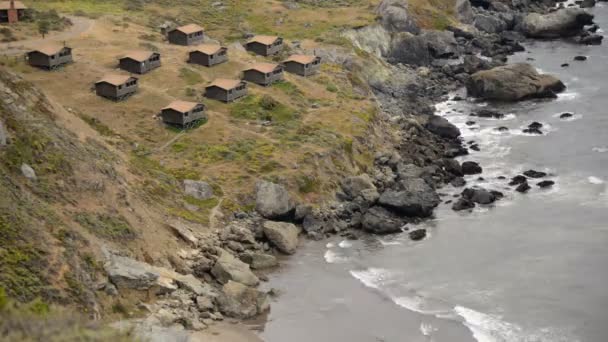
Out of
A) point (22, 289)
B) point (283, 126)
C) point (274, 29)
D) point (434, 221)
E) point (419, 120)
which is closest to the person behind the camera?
point (22, 289)

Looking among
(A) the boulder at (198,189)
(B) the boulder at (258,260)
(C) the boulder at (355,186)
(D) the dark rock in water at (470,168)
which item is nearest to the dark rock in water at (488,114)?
(D) the dark rock in water at (470,168)

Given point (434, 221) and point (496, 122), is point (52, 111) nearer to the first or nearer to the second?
point (434, 221)

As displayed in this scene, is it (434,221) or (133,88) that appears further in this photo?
(133,88)

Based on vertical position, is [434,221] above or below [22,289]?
below

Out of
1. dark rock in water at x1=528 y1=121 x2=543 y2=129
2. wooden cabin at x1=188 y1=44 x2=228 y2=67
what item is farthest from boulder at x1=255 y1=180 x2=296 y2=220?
dark rock in water at x1=528 y1=121 x2=543 y2=129

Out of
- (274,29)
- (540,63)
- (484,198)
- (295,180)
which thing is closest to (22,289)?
(295,180)

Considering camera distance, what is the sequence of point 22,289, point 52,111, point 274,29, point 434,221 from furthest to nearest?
1. point 274,29
2. point 434,221
3. point 52,111
4. point 22,289

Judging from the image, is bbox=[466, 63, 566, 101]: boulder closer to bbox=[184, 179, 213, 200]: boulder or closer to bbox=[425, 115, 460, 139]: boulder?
bbox=[425, 115, 460, 139]: boulder
